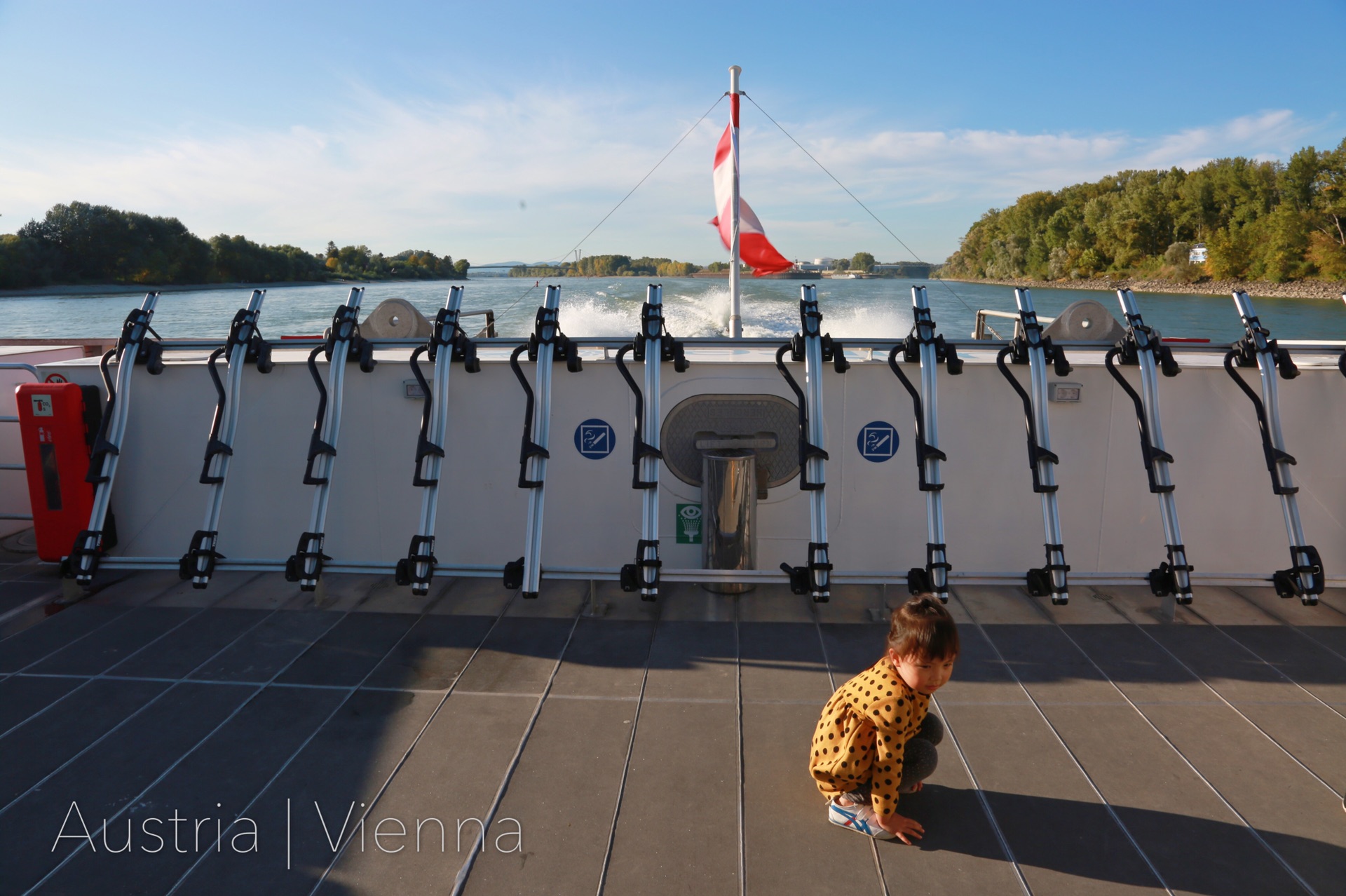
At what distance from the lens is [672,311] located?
763 inches

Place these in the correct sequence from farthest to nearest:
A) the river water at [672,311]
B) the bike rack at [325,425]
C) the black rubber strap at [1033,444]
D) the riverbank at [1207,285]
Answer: the riverbank at [1207,285]
the river water at [672,311]
the bike rack at [325,425]
the black rubber strap at [1033,444]

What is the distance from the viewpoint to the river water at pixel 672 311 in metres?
15.4

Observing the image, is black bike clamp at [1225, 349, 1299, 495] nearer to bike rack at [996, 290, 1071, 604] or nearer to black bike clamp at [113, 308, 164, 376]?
bike rack at [996, 290, 1071, 604]

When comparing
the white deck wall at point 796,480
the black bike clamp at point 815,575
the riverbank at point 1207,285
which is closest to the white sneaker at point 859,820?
the black bike clamp at point 815,575

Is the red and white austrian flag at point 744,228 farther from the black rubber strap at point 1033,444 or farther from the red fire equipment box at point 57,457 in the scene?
the red fire equipment box at point 57,457

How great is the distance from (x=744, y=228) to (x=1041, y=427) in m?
5.06

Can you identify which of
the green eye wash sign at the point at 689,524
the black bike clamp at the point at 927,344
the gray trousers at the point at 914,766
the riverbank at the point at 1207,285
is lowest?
the gray trousers at the point at 914,766

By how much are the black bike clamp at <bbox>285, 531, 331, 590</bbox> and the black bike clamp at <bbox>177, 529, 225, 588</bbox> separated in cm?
46

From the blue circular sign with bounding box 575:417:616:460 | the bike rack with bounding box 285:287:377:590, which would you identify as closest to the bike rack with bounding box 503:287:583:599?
the blue circular sign with bounding box 575:417:616:460

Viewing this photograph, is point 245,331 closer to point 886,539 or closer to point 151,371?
point 151,371

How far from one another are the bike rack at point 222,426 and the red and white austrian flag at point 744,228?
15.0 ft

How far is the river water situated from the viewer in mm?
15438

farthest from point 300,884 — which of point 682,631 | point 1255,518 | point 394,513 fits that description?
point 1255,518

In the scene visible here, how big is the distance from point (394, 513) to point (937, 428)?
3153 millimetres
